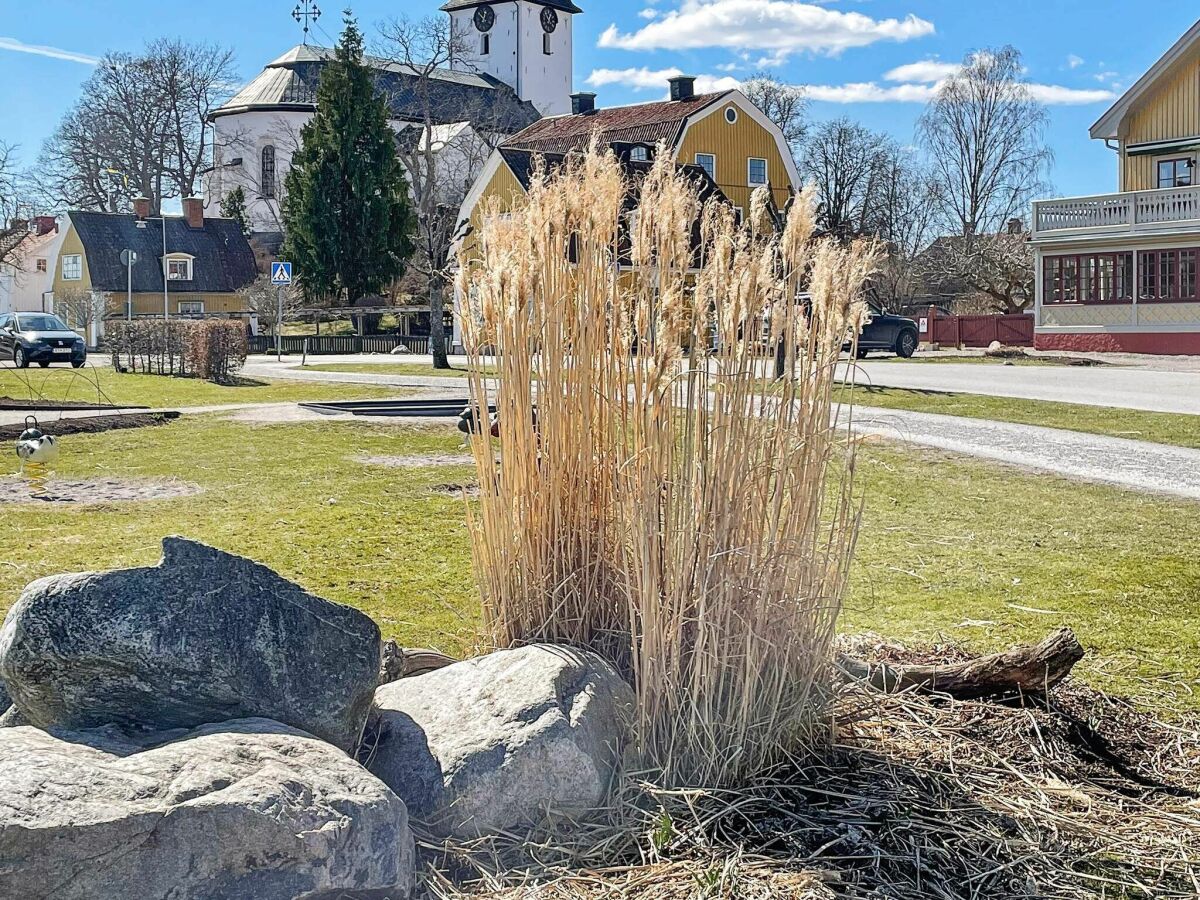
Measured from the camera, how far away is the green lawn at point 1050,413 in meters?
13.1

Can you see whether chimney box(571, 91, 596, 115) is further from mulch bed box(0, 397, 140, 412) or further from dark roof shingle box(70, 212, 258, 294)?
mulch bed box(0, 397, 140, 412)

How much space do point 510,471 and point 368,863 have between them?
135 cm

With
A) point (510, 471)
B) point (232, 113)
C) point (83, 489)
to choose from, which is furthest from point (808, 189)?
point (232, 113)

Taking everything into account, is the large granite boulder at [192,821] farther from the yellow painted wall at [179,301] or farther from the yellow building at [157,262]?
the yellow painted wall at [179,301]

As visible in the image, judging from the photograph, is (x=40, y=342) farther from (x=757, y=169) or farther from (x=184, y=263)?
(x=757, y=169)

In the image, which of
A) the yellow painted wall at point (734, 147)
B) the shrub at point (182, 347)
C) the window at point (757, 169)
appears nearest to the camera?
the shrub at point (182, 347)

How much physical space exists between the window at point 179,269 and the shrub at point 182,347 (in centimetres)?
2971

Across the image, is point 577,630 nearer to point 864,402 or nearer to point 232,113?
point 864,402

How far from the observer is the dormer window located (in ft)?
195

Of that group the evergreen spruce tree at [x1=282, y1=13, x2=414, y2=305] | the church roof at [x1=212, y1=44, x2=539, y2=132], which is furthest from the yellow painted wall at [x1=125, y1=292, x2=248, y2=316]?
the church roof at [x1=212, y1=44, x2=539, y2=132]

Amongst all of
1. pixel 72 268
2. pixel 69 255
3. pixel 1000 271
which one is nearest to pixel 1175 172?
pixel 1000 271

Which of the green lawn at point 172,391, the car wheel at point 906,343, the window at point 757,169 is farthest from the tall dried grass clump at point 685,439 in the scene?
the window at point 757,169

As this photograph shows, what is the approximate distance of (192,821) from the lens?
252 centimetres

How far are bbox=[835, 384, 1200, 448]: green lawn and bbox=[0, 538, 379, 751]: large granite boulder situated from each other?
9.01m
